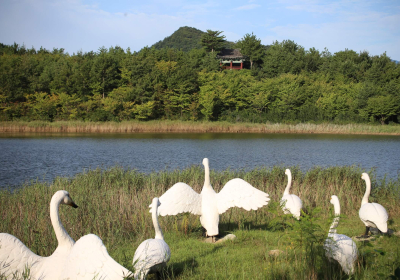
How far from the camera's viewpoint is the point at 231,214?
7172 mm

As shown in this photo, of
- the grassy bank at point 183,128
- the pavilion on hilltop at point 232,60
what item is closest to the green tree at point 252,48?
the pavilion on hilltop at point 232,60

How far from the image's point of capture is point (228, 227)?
6609mm

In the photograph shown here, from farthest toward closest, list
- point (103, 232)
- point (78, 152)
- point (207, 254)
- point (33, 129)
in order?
1. point (33, 129)
2. point (78, 152)
3. point (103, 232)
4. point (207, 254)

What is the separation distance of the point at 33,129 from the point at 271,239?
3407 centimetres

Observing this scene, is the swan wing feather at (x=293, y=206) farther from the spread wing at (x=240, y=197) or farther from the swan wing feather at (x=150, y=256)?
the swan wing feather at (x=150, y=256)

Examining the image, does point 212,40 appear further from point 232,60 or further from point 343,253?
point 343,253

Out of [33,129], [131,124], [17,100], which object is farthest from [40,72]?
[131,124]

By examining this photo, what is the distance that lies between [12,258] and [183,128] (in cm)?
3378

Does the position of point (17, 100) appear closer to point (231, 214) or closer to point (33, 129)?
point (33, 129)

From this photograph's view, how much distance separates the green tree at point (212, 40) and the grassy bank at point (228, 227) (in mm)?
52462

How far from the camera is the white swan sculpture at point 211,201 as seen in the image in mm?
5328

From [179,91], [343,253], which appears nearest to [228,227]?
[343,253]

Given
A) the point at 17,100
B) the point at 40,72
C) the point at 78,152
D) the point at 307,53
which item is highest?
the point at 307,53

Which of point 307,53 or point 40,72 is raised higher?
point 307,53
